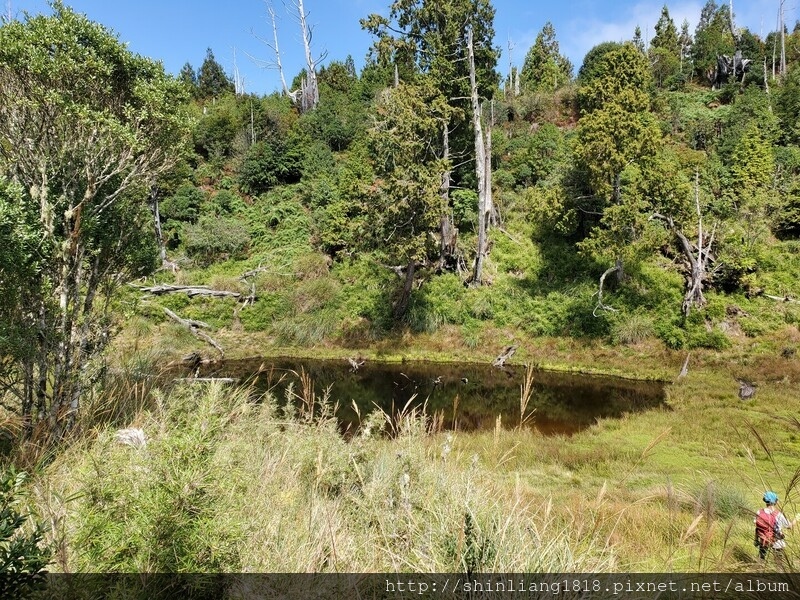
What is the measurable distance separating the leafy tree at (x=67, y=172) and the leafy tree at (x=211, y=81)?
4556 cm

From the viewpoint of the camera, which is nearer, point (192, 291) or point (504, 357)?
point (504, 357)

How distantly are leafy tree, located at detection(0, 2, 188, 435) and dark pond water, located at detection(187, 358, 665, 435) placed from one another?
434 centimetres

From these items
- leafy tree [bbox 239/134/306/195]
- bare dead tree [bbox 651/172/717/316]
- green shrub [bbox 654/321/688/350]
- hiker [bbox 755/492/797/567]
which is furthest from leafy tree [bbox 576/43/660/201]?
leafy tree [bbox 239/134/306/195]

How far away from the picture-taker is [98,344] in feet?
20.8

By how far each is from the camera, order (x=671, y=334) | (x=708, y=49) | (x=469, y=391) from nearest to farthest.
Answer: (x=469, y=391), (x=671, y=334), (x=708, y=49)

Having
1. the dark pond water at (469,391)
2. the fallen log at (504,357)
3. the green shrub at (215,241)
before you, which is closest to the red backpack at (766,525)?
the dark pond water at (469,391)

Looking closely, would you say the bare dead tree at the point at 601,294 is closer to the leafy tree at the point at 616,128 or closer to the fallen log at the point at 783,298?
the leafy tree at the point at 616,128

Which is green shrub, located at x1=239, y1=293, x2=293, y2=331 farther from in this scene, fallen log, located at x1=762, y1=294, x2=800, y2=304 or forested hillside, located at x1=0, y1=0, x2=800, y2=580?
fallen log, located at x1=762, y1=294, x2=800, y2=304

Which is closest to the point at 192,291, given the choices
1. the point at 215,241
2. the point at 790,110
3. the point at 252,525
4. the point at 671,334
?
the point at 215,241

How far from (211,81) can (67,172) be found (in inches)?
1973

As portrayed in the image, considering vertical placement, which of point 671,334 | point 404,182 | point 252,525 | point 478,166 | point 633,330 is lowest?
point 671,334

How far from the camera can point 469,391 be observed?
13.7 metres

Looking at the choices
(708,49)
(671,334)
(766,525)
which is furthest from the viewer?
(708,49)

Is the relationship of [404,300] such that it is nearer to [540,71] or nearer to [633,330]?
[633,330]
